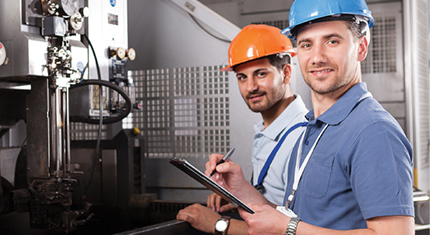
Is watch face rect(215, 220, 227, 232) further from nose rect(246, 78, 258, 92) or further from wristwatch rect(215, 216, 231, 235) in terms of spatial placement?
nose rect(246, 78, 258, 92)

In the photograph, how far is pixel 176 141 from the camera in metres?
2.36

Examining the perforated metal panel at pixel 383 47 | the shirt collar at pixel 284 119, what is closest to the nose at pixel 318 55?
the shirt collar at pixel 284 119

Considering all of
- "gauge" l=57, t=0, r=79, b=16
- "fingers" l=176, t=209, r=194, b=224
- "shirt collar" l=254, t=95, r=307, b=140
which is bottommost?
"fingers" l=176, t=209, r=194, b=224

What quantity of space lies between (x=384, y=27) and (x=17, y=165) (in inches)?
111

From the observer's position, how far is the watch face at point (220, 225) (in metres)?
1.52

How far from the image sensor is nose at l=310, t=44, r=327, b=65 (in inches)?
42.5

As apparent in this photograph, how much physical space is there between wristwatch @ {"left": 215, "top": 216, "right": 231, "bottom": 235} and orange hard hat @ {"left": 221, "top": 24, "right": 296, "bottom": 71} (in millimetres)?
702

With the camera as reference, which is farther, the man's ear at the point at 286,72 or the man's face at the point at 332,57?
the man's ear at the point at 286,72

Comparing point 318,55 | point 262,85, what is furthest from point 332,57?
point 262,85

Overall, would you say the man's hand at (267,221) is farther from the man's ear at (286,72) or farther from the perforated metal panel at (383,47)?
the perforated metal panel at (383,47)

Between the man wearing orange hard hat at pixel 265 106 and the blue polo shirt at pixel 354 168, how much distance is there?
0.41 meters

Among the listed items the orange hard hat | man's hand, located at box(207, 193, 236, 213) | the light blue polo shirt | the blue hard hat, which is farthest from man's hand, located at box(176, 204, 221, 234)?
the blue hard hat

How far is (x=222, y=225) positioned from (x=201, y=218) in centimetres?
9

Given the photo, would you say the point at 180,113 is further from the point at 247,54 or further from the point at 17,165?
the point at 17,165
